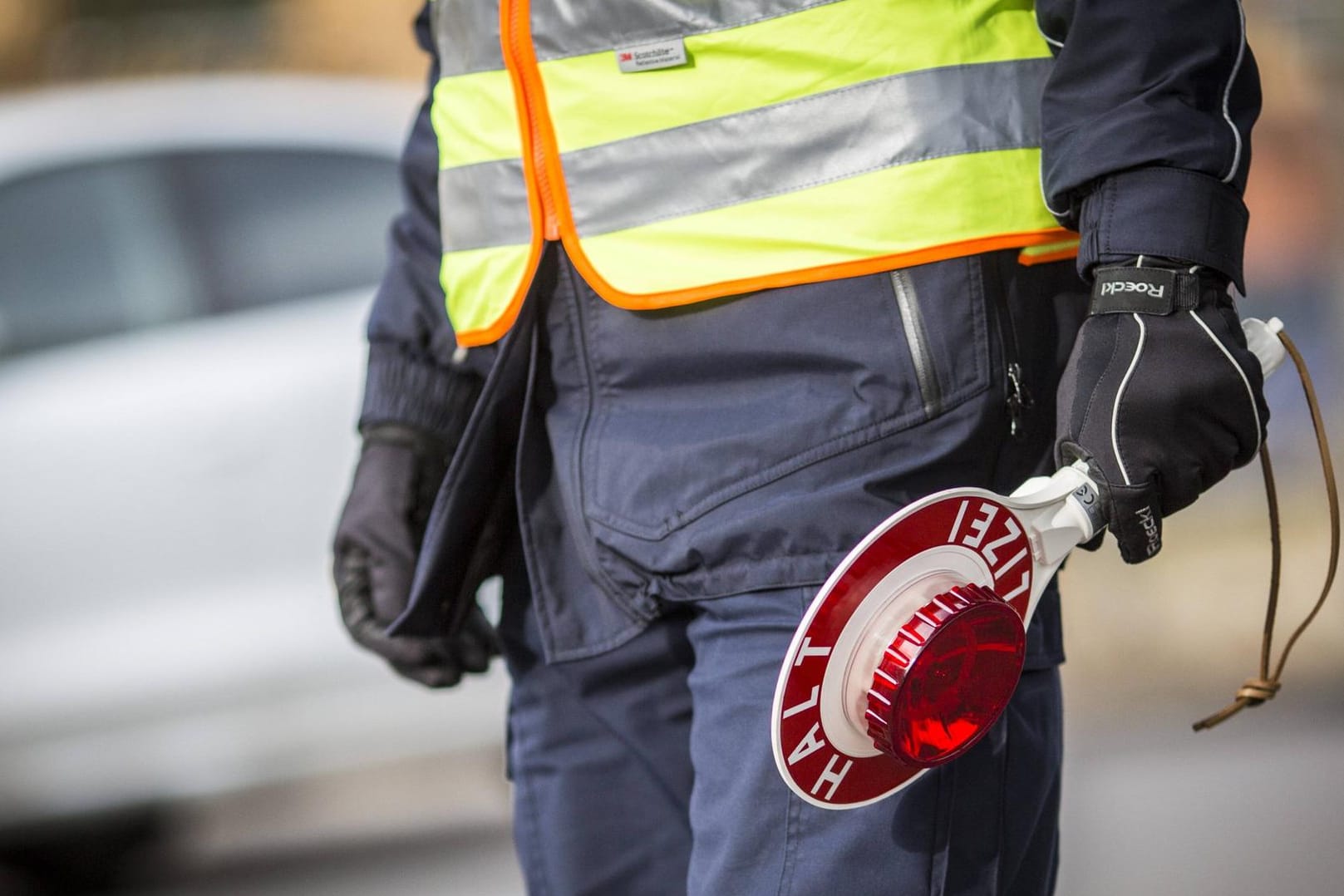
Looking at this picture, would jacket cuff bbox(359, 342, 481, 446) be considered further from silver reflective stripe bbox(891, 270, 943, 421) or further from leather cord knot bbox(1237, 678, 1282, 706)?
leather cord knot bbox(1237, 678, 1282, 706)

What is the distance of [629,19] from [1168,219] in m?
0.44

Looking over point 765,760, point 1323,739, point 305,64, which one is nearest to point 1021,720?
point 765,760

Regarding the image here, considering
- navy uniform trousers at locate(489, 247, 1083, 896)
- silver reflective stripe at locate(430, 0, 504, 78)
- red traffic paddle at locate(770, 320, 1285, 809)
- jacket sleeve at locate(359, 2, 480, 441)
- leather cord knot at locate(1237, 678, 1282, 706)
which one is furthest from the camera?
jacket sleeve at locate(359, 2, 480, 441)

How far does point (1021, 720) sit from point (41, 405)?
7.77ft

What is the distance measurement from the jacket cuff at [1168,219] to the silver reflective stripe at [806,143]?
0.37 feet

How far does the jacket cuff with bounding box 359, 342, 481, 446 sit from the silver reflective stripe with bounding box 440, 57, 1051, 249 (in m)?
0.39

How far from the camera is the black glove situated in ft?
3.31

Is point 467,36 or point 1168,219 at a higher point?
point 467,36

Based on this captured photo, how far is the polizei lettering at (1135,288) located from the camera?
1.03 meters

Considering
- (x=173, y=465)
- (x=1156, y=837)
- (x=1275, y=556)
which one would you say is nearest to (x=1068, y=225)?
(x=1275, y=556)

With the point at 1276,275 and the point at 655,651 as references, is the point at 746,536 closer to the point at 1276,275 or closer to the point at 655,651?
the point at 655,651

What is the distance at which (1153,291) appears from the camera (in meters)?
1.03

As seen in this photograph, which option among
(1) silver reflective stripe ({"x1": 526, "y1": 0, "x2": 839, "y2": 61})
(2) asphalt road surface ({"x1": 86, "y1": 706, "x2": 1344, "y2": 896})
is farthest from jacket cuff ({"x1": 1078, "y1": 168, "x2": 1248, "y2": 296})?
(2) asphalt road surface ({"x1": 86, "y1": 706, "x2": 1344, "y2": 896})

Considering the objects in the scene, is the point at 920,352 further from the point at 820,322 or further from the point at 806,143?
the point at 806,143
